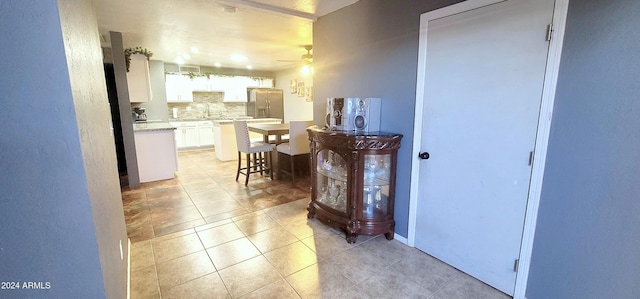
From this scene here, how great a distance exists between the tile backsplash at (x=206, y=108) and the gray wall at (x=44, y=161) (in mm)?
6856

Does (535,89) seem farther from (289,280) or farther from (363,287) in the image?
(289,280)

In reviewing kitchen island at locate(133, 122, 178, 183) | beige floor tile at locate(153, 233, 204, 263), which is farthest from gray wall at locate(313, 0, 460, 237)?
kitchen island at locate(133, 122, 178, 183)

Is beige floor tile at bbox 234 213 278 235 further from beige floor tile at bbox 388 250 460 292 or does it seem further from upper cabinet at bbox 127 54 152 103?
upper cabinet at bbox 127 54 152 103

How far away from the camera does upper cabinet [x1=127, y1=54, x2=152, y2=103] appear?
175 inches

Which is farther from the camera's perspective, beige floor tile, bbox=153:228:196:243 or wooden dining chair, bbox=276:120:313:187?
wooden dining chair, bbox=276:120:313:187

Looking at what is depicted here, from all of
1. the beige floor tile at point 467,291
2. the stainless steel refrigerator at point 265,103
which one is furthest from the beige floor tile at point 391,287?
the stainless steel refrigerator at point 265,103

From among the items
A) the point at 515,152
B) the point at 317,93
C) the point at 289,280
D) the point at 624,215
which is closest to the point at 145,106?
the point at 317,93

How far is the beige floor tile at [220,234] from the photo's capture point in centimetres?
261

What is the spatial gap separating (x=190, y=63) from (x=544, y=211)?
24.2ft

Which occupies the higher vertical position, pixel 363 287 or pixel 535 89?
pixel 535 89

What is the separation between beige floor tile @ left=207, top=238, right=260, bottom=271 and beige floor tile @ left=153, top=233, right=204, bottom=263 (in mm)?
178

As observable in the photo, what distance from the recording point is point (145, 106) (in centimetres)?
630

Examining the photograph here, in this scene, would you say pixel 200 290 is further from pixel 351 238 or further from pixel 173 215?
pixel 173 215

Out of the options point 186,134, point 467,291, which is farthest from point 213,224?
point 186,134
